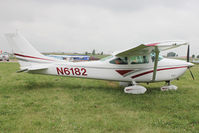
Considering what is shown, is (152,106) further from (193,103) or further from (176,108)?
(193,103)

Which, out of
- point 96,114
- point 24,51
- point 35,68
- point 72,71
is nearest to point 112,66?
point 72,71

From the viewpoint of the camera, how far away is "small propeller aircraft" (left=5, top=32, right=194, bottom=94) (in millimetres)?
6680

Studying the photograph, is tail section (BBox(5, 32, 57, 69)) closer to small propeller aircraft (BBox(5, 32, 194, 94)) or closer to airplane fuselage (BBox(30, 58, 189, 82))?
small propeller aircraft (BBox(5, 32, 194, 94))

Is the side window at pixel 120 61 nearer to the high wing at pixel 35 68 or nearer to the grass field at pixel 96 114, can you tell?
the grass field at pixel 96 114

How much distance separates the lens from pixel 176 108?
184 inches

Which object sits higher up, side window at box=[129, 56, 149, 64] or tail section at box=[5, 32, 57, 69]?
tail section at box=[5, 32, 57, 69]

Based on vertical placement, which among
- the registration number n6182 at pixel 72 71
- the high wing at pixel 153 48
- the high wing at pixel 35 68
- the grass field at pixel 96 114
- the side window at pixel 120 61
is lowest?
the grass field at pixel 96 114

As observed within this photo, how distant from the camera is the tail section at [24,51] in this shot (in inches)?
266

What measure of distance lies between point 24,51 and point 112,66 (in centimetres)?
404

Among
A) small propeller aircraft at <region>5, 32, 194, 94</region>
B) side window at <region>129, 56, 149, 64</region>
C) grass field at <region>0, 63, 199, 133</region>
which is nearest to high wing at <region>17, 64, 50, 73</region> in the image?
small propeller aircraft at <region>5, 32, 194, 94</region>

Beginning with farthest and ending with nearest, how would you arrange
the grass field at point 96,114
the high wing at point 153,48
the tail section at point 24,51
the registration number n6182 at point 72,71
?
the registration number n6182 at point 72,71 < the tail section at point 24,51 < the high wing at point 153,48 < the grass field at point 96,114

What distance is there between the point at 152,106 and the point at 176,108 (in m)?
0.69

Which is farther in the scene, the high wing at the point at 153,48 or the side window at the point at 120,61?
the side window at the point at 120,61

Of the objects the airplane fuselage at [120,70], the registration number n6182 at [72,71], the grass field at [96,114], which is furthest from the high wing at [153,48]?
the registration number n6182 at [72,71]
